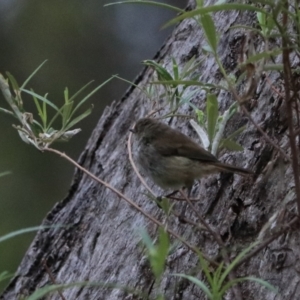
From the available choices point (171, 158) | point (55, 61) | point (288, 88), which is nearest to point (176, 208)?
point (171, 158)

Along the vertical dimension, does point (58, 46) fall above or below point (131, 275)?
above

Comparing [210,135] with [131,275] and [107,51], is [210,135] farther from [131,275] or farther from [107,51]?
[107,51]

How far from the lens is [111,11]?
32.4 feet

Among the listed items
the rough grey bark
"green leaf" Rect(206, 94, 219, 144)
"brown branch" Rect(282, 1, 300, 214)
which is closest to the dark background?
the rough grey bark

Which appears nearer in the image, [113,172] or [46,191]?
[113,172]

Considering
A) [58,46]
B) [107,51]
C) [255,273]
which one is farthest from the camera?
[107,51]

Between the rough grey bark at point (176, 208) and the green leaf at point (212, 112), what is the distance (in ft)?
0.93

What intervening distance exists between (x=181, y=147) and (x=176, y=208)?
271 mm

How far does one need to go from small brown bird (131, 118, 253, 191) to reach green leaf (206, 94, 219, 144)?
18 centimetres

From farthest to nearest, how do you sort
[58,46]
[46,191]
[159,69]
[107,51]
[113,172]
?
[107,51] < [58,46] < [46,191] < [113,172] < [159,69]

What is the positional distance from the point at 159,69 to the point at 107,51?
716 cm

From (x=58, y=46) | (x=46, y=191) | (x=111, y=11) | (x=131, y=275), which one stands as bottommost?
(x=131, y=275)

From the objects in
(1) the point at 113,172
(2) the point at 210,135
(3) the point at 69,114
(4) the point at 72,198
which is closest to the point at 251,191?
(2) the point at 210,135

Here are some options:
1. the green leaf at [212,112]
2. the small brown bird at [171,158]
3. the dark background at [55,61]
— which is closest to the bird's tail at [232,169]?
the small brown bird at [171,158]
